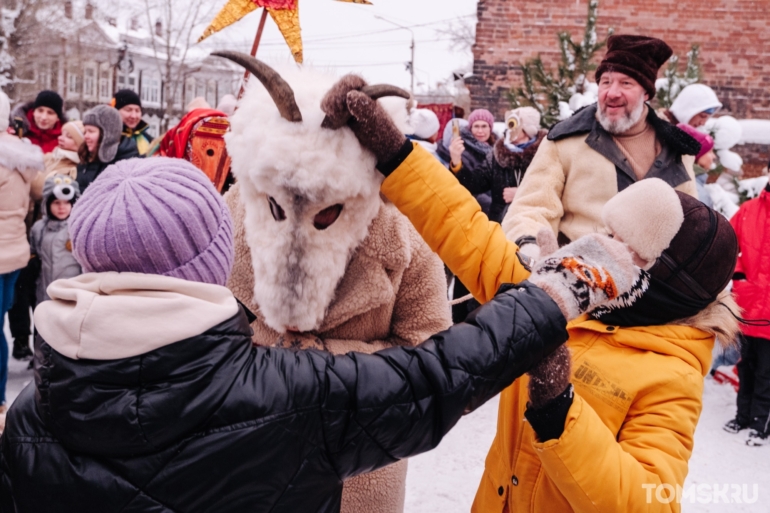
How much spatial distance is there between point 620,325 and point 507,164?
3889 millimetres

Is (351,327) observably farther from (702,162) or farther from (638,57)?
(702,162)

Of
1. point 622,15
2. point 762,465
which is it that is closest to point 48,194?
point 762,465

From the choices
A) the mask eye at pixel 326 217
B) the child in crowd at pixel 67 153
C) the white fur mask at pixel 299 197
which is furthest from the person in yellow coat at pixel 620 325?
the child in crowd at pixel 67 153

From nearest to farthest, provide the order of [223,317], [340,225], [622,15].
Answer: [223,317] → [340,225] → [622,15]

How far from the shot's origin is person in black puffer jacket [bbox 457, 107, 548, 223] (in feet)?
17.3

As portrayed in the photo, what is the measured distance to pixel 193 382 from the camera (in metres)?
1.01

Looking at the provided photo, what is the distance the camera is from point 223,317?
105cm

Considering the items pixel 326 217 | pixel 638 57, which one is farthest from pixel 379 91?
pixel 638 57

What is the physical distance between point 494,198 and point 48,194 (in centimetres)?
346

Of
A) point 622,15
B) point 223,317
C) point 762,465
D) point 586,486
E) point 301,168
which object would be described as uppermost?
point 622,15

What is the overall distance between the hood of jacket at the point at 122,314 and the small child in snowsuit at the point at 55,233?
143 inches

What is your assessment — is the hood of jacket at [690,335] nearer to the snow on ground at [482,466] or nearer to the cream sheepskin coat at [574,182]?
the cream sheepskin coat at [574,182]

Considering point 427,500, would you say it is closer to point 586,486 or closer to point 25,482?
point 586,486

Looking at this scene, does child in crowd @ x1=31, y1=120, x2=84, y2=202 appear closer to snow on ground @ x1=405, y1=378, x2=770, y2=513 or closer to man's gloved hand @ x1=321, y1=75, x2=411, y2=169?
snow on ground @ x1=405, y1=378, x2=770, y2=513
